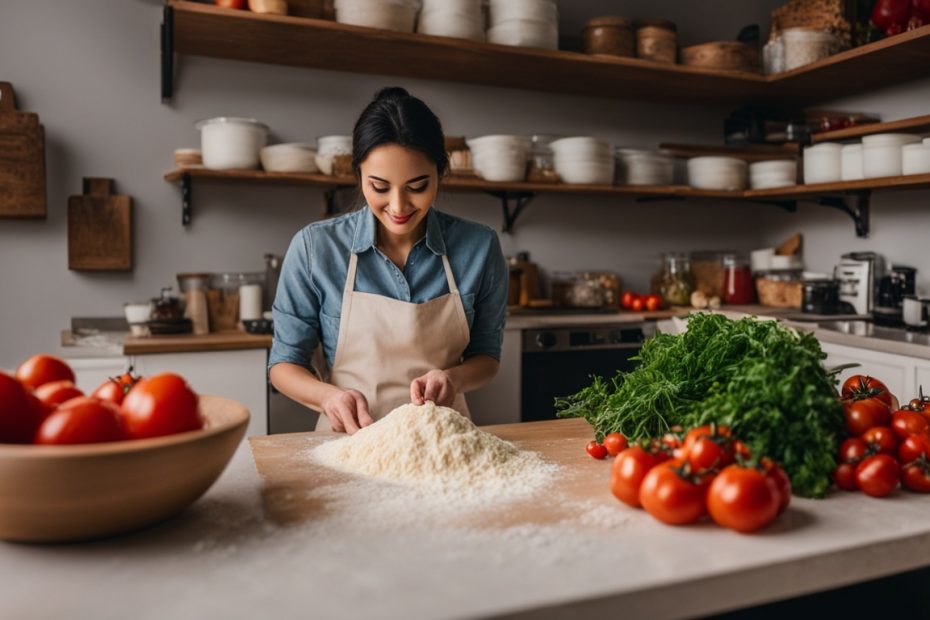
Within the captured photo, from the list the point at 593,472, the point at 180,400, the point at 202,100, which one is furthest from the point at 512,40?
the point at 180,400

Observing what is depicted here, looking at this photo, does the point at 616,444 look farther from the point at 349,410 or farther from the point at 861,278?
the point at 861,278

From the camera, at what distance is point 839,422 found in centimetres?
129

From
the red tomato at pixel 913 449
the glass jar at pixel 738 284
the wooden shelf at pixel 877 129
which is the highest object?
the wooden shelf at pixel 877 129

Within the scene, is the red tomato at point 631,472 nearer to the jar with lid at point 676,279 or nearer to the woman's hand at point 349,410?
the woman's hand at point 349,410

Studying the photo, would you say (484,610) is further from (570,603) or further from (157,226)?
(157,226)

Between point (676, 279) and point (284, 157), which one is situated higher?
point (284, 157)

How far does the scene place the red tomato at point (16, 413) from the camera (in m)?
1.00

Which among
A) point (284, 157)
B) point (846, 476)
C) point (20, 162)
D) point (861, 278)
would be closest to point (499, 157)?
point (284, 157)

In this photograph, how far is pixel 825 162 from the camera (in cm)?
399

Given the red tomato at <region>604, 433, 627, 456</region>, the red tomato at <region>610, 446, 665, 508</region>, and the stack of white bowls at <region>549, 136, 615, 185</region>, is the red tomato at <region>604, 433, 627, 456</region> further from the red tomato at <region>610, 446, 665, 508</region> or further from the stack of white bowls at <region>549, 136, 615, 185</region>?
the stack of white bowls at <region>549, 136, 615, 185</region>

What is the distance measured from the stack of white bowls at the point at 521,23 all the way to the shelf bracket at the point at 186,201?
63.5 inches

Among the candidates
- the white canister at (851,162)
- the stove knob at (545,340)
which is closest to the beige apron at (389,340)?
the stove knob at (545,340)

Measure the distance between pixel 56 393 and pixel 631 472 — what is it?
86 centimetres

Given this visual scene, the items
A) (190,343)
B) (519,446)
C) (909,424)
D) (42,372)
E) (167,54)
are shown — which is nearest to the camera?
(42,372)
